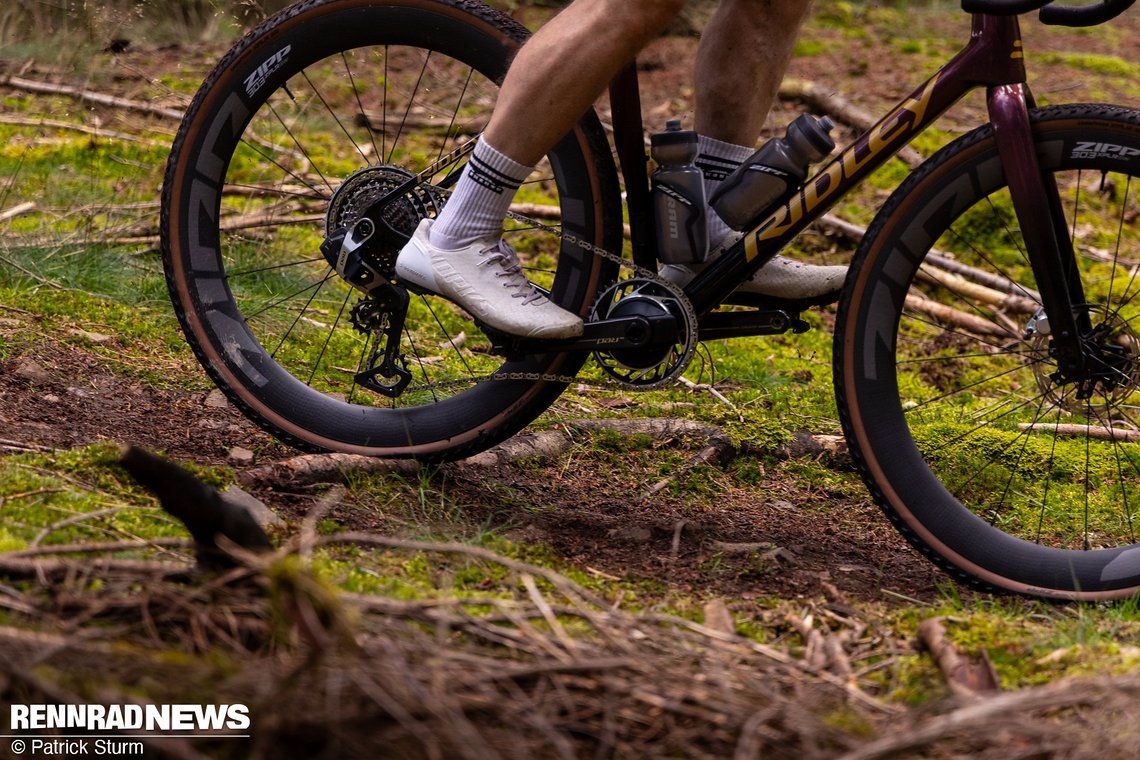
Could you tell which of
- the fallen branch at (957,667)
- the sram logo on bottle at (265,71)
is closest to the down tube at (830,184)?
the fallen branch at (957,667)

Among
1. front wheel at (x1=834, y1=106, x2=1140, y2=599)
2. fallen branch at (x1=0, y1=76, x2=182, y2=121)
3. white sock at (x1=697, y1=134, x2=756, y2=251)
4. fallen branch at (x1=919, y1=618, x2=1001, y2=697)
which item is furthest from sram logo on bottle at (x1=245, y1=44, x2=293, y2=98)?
fallen branch at (x1=0, y1=76, x2=182, y2=121)

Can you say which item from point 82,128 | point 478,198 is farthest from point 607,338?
point 82,128

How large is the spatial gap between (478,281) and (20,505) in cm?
97

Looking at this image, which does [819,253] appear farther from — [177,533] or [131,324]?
[177,533]

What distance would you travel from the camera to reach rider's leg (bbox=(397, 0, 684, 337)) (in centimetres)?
232

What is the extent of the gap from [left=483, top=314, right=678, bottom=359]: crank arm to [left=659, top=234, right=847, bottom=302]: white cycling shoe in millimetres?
139

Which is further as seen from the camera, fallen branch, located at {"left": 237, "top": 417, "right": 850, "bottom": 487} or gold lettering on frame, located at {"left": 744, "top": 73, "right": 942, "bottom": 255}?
fallen branch, located at {"left": 237, "top": 417, "right": 850, "bottom": 487}

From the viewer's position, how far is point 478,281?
8.11 ft

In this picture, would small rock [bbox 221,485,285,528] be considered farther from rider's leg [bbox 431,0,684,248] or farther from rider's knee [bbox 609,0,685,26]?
rider's knee [bbox 609,0,685,26]

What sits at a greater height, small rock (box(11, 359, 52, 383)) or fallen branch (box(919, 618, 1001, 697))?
small rock (box(11, 359, 52, 383))

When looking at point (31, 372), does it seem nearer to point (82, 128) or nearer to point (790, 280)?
point (790, 280)

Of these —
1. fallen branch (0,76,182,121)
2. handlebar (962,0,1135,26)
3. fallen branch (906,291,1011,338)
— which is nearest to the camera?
handlebar (962,0,1135,26)

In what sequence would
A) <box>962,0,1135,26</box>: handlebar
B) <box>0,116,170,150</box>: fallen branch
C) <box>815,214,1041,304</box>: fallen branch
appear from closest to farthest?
<box>962,0,1135,26</box>: handlebar, <box>815,214,1041,304</box>: fallen branch, <box>0,116,170,150</box>: fallen branch

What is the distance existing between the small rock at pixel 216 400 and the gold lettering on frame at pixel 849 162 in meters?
1.41
